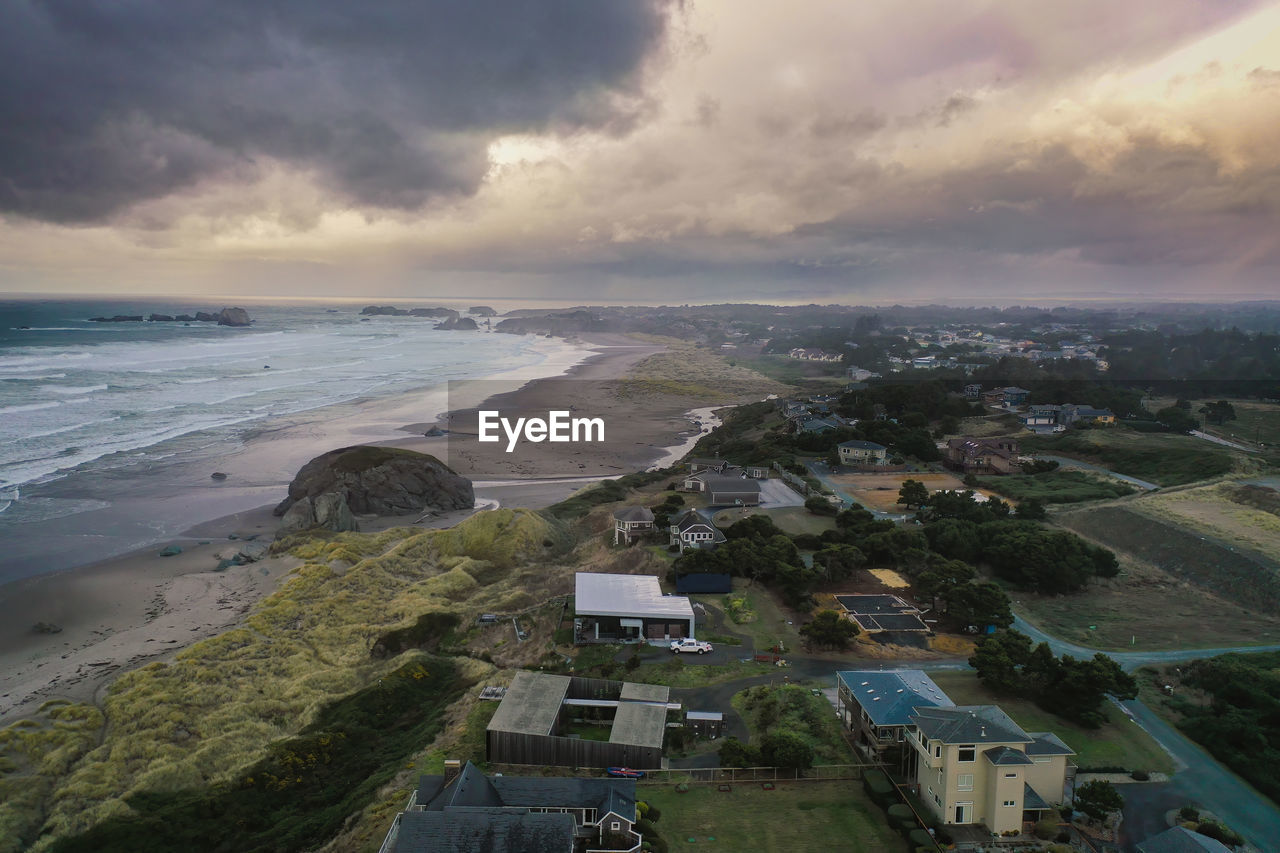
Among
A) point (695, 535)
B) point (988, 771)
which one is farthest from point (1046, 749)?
point (695, 535)

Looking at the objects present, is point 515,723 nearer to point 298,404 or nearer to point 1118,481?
point 1118,481

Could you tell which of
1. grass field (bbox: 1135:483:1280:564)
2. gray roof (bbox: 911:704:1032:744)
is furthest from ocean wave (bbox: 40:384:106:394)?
grass field (bbox: 1135:483:1280:564)

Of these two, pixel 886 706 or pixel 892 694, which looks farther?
pixel 892 694

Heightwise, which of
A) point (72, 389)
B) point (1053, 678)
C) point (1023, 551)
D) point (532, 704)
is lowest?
point (532, 704)

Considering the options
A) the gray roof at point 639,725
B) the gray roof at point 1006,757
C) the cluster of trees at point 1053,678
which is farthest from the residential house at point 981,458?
the gray roof at point 639,725

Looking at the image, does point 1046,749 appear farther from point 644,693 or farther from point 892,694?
point 644,693

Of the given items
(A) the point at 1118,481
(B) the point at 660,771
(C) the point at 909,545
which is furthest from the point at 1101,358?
(B) the point at 660,771

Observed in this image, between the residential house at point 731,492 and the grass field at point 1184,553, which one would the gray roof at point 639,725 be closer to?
the grass field at point 1184,553
